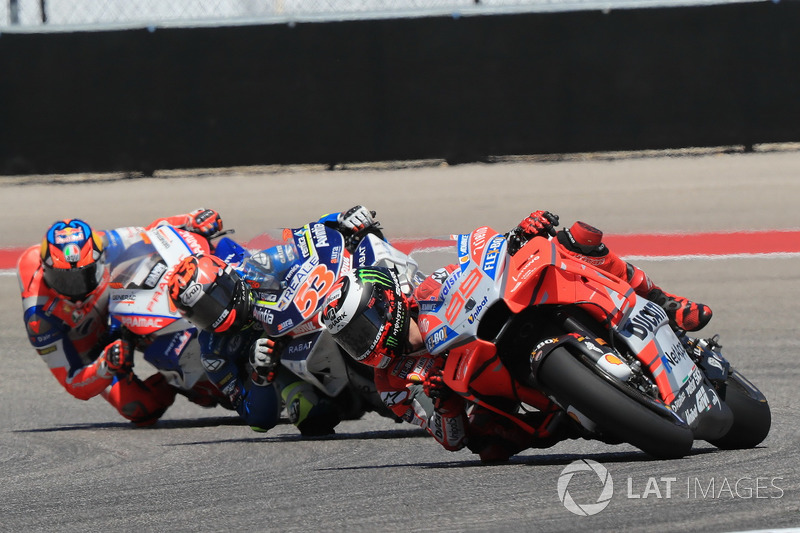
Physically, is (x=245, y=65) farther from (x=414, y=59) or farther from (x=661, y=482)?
(x=661, y=482)

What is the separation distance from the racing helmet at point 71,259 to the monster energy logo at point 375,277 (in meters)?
2.68

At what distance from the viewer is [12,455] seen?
6.89 meters

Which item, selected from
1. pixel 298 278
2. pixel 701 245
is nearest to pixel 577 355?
pixel 298 278

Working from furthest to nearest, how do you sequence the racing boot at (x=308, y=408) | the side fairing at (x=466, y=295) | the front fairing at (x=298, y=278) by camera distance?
the racing boot at (x=308, y=408), the front fairing at (x=298, y=278), the side fairing at (x=466, y=295)

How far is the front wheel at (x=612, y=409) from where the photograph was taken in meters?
4.61

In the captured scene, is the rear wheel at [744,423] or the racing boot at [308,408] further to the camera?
the racing boot at [308,408]

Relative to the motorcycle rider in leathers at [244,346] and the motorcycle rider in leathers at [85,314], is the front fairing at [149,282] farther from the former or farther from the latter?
the motorcycle rider in leathers at [244,346]

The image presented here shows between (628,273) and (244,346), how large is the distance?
2384 millimetres

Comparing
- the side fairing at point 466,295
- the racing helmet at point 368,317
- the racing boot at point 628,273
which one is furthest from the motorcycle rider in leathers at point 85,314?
the racing boot at point 628,273

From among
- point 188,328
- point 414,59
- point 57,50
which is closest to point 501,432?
point 188,328

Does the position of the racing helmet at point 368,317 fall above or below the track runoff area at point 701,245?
above

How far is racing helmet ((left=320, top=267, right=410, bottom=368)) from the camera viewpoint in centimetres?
528

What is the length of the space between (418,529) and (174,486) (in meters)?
1.70

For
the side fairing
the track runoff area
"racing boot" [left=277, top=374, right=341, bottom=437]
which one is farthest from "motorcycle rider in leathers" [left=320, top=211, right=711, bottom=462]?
the track runoff area
